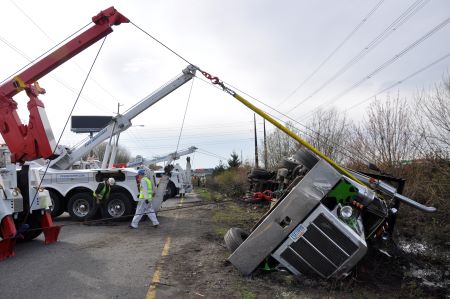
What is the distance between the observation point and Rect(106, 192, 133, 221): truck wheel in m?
14.7

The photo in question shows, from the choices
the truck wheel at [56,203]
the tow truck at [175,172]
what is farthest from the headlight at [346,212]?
the tow truck at [175,172]

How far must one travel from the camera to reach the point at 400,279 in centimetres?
666

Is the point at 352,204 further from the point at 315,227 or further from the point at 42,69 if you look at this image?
the point at 42,69

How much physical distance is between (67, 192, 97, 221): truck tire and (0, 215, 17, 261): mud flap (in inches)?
249

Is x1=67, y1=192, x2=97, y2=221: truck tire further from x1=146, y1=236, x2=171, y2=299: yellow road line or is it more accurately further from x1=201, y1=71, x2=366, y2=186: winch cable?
x1=201, y1=71, x2=366, y2=186: winch cable

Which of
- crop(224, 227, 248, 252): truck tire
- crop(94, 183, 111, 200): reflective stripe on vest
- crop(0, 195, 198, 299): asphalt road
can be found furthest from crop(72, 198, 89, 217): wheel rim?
crop(224, 227, 248, 252): truck tire

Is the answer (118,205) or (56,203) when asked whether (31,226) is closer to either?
(118,205)

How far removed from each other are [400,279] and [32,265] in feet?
20.5

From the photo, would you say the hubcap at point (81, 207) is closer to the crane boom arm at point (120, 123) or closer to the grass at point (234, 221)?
the crane boom arm at point (120, 123)

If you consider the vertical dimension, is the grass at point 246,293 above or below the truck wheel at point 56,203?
below

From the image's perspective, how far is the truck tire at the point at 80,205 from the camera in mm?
14812

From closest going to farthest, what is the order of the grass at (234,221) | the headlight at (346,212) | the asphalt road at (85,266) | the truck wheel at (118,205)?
1. the asphalt road at (85,266)
2. the headlight at (346,212)
3. the grass at (234,221)
4. the truck wheel at (118,205)

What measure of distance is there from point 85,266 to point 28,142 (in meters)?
2.87

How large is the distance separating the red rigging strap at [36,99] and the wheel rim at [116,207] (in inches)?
234
